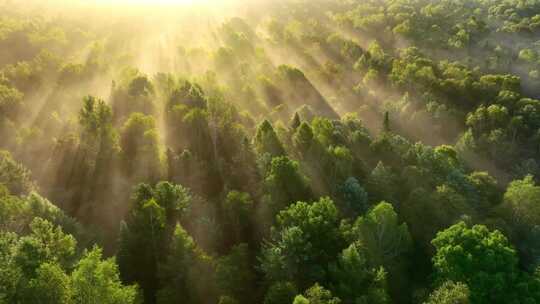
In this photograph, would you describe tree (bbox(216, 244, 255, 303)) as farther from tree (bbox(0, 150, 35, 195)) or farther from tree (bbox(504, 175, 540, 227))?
tree (bbox(504, 175, 540, 227))

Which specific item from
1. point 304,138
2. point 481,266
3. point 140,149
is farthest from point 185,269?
point 304,138

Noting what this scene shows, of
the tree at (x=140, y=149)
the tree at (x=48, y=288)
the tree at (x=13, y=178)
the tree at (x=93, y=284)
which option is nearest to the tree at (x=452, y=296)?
the tree at (x=93, y=284)

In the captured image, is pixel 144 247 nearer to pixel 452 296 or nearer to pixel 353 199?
pixel 353 199

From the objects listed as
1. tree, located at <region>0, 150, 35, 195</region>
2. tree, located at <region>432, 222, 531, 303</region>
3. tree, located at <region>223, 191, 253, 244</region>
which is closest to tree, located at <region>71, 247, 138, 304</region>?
tree, located at <region>223, 191, 253, 244</region>

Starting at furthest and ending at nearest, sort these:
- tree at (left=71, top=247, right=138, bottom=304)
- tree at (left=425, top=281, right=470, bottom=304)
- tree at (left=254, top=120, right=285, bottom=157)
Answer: tree at (left=254, top=120, right=285, bottom=157) → tree at (left=425, top=281, right=470, bottom=304) → tree at (left=71, top=247, right=138, bottom=304)

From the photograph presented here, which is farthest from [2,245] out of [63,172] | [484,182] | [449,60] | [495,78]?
[449,60]

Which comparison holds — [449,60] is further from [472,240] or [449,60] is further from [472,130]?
[472,240]

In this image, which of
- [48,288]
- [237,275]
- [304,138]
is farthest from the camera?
[304,138]

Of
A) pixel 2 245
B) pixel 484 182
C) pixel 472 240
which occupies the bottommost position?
pixel 484 182
